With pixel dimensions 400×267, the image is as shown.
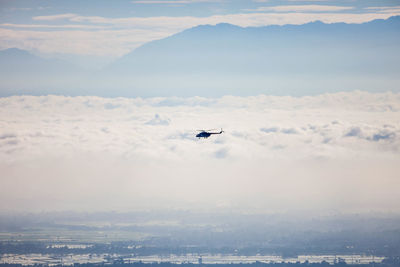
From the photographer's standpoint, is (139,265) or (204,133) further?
(139,265)

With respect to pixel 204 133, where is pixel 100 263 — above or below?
below

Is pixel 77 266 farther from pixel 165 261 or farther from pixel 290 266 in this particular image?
pixel 290 266

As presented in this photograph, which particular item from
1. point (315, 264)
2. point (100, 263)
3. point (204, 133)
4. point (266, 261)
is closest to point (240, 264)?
point (266, 261)

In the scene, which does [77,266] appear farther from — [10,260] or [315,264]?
[315,264]

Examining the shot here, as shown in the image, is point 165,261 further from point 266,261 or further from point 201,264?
point 266,261

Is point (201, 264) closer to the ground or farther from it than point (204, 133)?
closer to the ground

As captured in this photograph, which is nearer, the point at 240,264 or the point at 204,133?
the point at 204,133

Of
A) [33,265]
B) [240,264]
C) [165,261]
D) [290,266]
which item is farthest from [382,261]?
[33,265]

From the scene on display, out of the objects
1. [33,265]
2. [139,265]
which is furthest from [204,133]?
[33,265]
